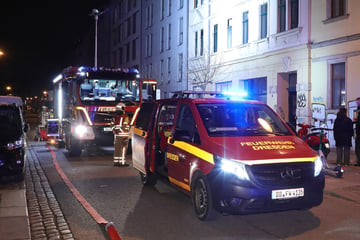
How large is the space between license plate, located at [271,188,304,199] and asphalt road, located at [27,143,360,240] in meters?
0.51

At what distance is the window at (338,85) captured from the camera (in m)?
18.1

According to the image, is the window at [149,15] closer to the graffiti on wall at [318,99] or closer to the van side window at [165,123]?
the graffiti on wall at [318,99]

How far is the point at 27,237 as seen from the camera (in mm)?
5707

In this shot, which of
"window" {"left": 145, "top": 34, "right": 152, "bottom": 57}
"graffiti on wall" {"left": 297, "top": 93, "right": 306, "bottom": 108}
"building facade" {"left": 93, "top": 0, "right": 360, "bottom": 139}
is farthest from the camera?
"window" {"left": 145, "top": 34, "right": 152, "bottom": 57}

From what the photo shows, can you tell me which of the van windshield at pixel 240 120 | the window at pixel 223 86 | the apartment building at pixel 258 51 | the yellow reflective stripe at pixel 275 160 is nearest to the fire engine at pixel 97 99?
the van windshield at pixel 240 120

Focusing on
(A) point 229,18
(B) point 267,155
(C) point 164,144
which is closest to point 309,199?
(B) point 267,155

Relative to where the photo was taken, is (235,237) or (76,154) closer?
(235,237)

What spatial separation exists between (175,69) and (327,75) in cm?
1858

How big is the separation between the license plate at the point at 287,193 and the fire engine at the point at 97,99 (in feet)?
29.4

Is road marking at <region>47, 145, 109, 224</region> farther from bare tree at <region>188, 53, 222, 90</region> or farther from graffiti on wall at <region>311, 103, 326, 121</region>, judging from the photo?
bare tree at <region>188, 53, 222, 90</region>

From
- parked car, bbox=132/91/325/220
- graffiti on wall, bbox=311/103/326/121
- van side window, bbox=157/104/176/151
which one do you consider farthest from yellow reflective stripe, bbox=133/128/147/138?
graffiti on wall, bbox=311/103/326/121

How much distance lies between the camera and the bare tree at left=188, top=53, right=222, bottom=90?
2744cm

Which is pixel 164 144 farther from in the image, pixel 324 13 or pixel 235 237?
pixel 324 13

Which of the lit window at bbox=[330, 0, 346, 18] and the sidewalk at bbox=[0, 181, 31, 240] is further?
the lit window at bbox=[330, 0, 346, 18]
